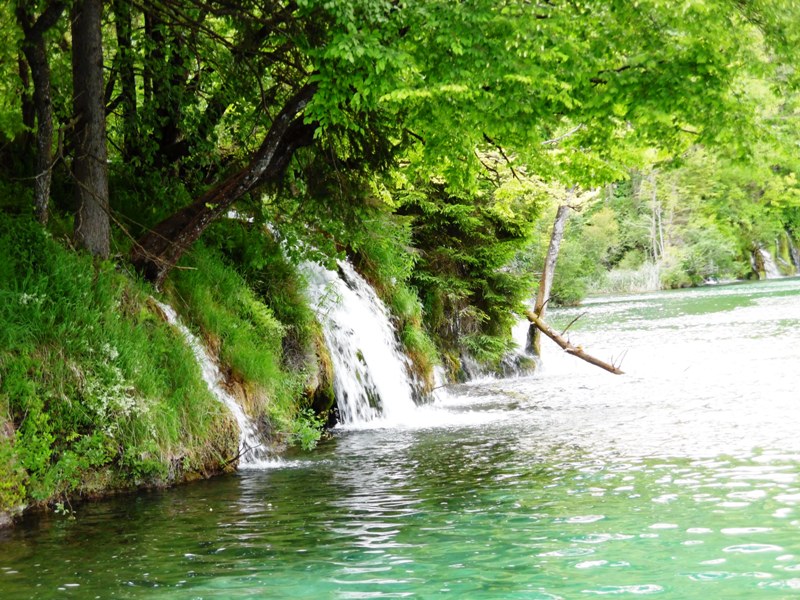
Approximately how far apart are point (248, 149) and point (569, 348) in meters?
9.62

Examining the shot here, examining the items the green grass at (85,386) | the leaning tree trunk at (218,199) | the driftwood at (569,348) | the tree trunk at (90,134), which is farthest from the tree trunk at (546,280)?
the tree trunk at (90,134)

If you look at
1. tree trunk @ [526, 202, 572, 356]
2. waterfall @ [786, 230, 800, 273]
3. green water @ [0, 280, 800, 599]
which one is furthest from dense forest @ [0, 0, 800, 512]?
waterfall @ [786, 230, 800, 273]

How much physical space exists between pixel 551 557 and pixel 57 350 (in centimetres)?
496

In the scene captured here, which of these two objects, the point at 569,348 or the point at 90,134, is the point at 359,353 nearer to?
the point at 90,134

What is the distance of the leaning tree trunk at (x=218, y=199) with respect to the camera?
10.0m

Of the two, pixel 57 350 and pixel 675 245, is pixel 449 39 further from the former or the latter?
pixel 675 245

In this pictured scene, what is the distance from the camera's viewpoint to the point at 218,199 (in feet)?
33.7

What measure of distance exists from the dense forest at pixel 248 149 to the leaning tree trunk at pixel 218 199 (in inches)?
1.1

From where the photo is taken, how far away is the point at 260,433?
10.3 metres

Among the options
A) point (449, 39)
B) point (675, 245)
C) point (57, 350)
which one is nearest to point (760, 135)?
point (449, 39)

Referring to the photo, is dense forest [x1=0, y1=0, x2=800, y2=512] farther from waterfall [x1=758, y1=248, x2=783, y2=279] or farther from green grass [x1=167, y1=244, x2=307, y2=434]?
waterfall [x1=758, y1=248, x2=783, y2=279]

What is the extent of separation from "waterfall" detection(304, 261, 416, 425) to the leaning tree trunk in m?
3.40

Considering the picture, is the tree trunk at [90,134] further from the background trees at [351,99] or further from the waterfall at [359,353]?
the waterfall at [359,353]

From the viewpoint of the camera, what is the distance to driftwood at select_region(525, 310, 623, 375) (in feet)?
60.1
